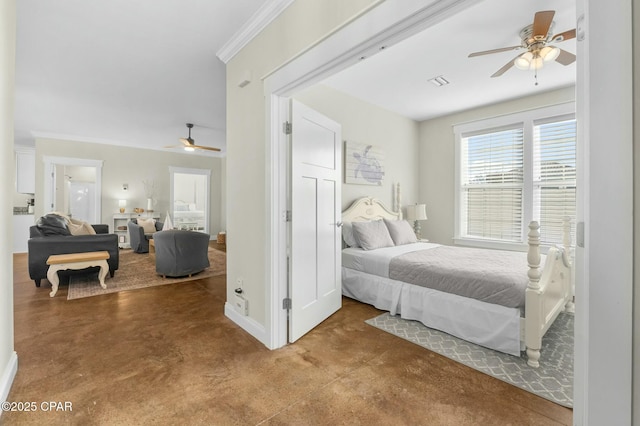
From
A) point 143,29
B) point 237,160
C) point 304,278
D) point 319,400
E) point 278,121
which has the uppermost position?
point 143,29

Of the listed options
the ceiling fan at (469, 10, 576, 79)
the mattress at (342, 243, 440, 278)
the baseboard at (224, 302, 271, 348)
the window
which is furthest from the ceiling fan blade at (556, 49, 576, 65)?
the baseboard at (224, 302, 271, 348)

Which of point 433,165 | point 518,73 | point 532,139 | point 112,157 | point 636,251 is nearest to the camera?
point 636,251

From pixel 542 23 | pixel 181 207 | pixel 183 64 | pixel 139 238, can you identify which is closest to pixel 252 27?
pixel 183 64

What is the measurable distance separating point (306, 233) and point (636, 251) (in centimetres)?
190

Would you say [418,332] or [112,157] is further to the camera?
[112,157]

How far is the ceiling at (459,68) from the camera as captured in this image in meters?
2.30

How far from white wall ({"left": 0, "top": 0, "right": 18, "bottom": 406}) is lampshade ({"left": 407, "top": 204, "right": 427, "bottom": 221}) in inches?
182

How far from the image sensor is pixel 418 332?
2.49 metres

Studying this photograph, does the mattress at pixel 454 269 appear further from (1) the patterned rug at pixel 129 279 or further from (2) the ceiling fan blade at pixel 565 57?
(1) the patterned rug at pixel 129 279

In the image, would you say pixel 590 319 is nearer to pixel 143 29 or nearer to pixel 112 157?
pixel 143 29

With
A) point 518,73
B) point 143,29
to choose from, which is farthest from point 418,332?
point 143,29

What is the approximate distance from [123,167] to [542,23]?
8.15 m

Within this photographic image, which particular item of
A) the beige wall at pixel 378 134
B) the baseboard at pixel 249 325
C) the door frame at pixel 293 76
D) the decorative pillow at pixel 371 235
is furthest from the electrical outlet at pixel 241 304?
the beige wall at pixel 378 134

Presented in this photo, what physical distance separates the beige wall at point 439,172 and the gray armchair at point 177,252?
403 cm
